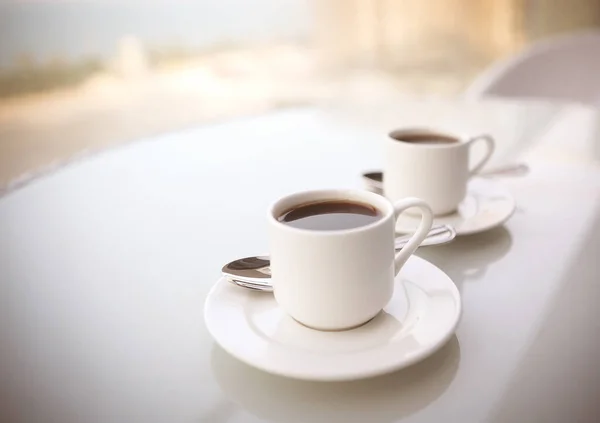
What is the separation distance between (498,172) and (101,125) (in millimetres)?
2810

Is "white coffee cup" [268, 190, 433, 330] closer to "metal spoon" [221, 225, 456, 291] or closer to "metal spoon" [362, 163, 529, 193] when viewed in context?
"metal spoon" [221, 225, 456, 291]

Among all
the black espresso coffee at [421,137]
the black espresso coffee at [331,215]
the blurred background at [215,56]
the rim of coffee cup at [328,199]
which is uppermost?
the rim of coffee cup at [328,199]

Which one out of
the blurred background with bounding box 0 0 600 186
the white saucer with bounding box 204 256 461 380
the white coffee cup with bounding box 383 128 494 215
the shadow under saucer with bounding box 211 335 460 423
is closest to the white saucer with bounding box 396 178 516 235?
the white coffee cup with bounding box 383 128 494 215

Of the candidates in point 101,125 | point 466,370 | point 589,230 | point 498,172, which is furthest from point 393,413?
point 101,125

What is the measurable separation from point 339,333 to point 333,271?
0.06m

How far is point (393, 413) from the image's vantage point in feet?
1.52

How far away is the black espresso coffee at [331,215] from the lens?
1.80ft

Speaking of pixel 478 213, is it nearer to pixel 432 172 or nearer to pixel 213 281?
pixel 432 172

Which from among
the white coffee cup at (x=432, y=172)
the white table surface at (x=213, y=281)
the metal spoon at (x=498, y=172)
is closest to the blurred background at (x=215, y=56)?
the white table surface at (x=213, y=281)

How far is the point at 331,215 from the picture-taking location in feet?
1.89

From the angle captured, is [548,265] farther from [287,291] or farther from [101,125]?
[101,125]

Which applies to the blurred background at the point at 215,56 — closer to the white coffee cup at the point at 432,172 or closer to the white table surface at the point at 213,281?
the white table surface at the point at 213,281

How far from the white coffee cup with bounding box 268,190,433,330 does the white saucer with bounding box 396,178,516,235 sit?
8.2 inches

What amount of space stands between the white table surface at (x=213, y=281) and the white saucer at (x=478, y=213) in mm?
21
